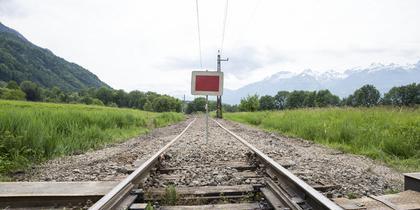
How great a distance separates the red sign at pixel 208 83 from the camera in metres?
8.52

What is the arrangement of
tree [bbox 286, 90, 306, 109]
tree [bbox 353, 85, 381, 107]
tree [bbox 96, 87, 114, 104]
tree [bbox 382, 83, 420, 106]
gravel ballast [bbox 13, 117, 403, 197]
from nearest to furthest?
gravel ballast [bbox 13, 117, 403, 197], tree [bbox 382, 83, 420, 106], tree [bbox 353, 85, 381, 107], tree [bbox 96, 87, 114, 104], tree [bbox 286, 90, 306, 109]

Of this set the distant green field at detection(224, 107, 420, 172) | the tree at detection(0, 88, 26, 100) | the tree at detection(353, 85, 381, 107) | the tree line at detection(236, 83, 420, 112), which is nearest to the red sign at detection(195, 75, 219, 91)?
the distant green field at detection(224, 107, 420, 172)

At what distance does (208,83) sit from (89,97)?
101m

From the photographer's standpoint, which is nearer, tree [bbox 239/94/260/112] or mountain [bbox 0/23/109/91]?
tree [bbox 239/94/260/112]

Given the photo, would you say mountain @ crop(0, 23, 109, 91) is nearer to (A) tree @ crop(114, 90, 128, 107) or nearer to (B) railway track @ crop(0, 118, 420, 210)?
(A) tree @ crop(114, 90, 128, 107)

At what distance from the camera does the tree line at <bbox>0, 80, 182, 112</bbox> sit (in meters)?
87.6

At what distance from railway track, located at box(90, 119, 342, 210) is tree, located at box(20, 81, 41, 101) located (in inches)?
4012

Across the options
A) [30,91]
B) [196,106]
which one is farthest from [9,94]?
[196,106]

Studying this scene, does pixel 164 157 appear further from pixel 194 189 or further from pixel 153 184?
pixel 194 189

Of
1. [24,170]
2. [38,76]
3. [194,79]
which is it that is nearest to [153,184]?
[24,170]

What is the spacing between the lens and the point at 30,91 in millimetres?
94000

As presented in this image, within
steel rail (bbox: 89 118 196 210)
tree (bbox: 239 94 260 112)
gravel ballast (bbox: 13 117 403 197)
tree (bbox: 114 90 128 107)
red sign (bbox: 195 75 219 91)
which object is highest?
tree (bbox: 114 90 128 107)

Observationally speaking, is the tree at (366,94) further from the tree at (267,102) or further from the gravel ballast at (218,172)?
the gravel ballast at (218,172)

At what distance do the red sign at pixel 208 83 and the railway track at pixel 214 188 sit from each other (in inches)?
141
